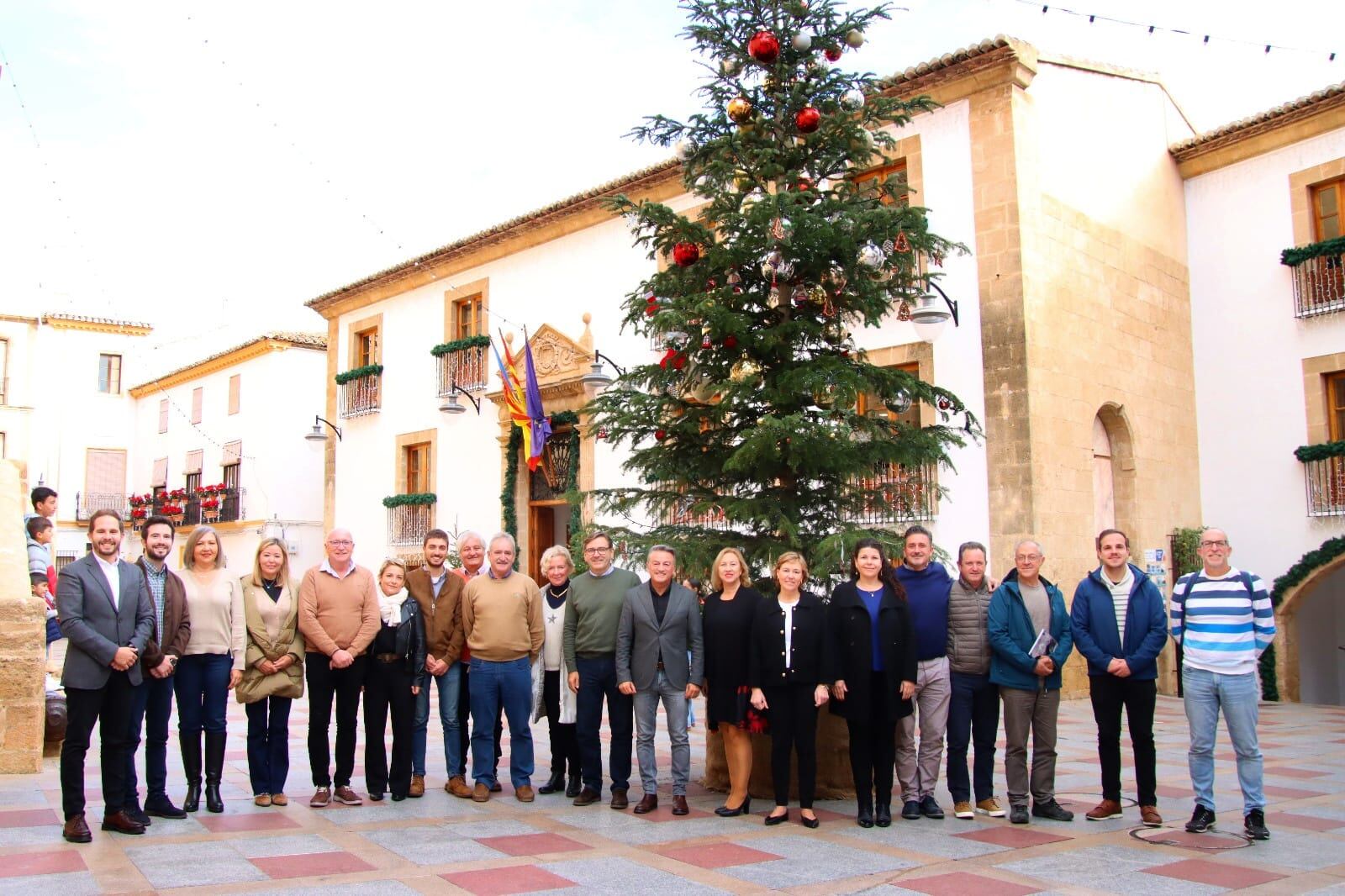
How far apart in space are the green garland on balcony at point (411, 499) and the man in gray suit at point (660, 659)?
13.5 m

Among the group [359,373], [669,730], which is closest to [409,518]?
[359,373]

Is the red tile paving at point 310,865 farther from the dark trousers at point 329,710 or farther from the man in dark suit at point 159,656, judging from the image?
the dark trousers at point 329,710

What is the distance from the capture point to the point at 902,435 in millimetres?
7457

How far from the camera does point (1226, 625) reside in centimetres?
605

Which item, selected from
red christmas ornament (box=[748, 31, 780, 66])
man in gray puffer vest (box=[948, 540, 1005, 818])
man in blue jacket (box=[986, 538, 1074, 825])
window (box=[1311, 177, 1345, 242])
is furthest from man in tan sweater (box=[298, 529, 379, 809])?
window (box=[1311, 177, 1345, 242])

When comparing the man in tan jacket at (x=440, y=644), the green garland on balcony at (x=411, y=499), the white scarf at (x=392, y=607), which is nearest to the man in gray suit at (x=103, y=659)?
the white scarf at (x=392, y=607)

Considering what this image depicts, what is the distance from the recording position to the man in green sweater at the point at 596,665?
6961mm

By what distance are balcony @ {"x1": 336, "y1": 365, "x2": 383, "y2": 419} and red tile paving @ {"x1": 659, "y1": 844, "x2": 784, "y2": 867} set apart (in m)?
16.7

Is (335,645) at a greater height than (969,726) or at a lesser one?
greater

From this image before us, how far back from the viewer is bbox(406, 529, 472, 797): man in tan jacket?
23.4 feet

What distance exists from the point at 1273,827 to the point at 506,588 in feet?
14.3

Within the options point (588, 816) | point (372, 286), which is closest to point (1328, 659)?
point (588, 816)

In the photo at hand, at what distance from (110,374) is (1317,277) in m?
33.4

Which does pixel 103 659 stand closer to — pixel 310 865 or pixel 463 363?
pixel 310 865
